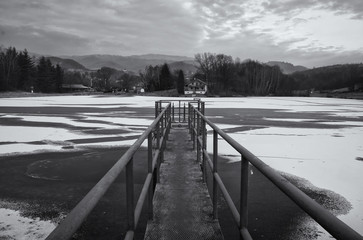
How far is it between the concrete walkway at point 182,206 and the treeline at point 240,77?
93847 mm

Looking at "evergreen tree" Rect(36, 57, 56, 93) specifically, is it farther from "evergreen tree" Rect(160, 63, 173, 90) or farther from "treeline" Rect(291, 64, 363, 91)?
"treeline" Rect(291, 64, 363, 91)

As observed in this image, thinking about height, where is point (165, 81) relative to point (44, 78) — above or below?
below

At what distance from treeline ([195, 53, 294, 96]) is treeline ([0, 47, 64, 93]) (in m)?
53.4

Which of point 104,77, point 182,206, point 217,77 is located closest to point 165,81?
point 217,77

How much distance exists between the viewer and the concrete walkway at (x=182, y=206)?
3.25 metres

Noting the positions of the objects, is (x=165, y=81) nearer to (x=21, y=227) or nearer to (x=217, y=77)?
(x=217, y=77)

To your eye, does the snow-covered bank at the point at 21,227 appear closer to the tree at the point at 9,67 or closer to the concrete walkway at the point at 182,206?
the concrete walkway at the point at 182,206

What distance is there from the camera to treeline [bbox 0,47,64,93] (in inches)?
3760

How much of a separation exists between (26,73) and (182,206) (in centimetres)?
11199

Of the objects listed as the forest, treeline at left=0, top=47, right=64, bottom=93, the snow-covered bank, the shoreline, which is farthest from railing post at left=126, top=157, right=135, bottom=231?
treeline at left=0, top=47, right=64, bottom=93

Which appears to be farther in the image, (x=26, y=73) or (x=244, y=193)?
(x=26, y=73)

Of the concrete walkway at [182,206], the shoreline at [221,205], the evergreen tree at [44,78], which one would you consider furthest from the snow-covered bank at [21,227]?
the evergreen tree at [44,78]

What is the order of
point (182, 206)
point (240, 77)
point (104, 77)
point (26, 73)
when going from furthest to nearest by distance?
point (104, 77), point (240, 77), point (26, 73), point (182, 206)

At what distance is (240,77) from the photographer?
123375 millimetres
